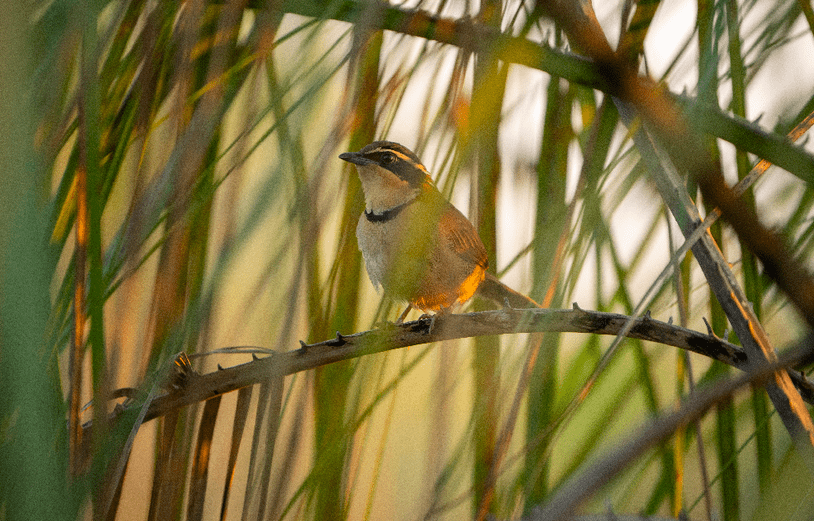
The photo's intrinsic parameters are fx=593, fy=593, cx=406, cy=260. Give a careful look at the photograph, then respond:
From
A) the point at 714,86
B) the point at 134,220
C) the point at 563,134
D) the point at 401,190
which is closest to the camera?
the point at 134,220

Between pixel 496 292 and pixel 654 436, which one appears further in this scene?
pixel 496 292

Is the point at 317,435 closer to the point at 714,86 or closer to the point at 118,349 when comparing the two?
the point at 118,349

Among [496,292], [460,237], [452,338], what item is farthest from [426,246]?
[452,338]

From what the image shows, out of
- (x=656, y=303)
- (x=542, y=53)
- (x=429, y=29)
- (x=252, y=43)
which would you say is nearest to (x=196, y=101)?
(x=252, y=43)

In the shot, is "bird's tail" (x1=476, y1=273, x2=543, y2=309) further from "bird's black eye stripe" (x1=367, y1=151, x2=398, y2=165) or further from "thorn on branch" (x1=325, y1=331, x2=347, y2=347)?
"thorn on branch" (x1=325, y1=331, x2=347, y2=347)

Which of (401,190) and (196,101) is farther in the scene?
(401,190)

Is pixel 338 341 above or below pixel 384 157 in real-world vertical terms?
below

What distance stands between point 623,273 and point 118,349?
912mm

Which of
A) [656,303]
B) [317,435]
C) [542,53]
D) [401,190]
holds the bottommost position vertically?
[317,435]

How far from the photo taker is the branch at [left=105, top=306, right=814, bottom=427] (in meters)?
0.88

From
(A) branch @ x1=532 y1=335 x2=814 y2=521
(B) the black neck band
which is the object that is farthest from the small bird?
(A) branch @ x1=532 y1=335 x2=814 y2=521

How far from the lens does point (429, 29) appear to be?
91 cm

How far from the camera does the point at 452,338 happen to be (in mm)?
1062

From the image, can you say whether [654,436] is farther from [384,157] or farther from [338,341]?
[384,157]
